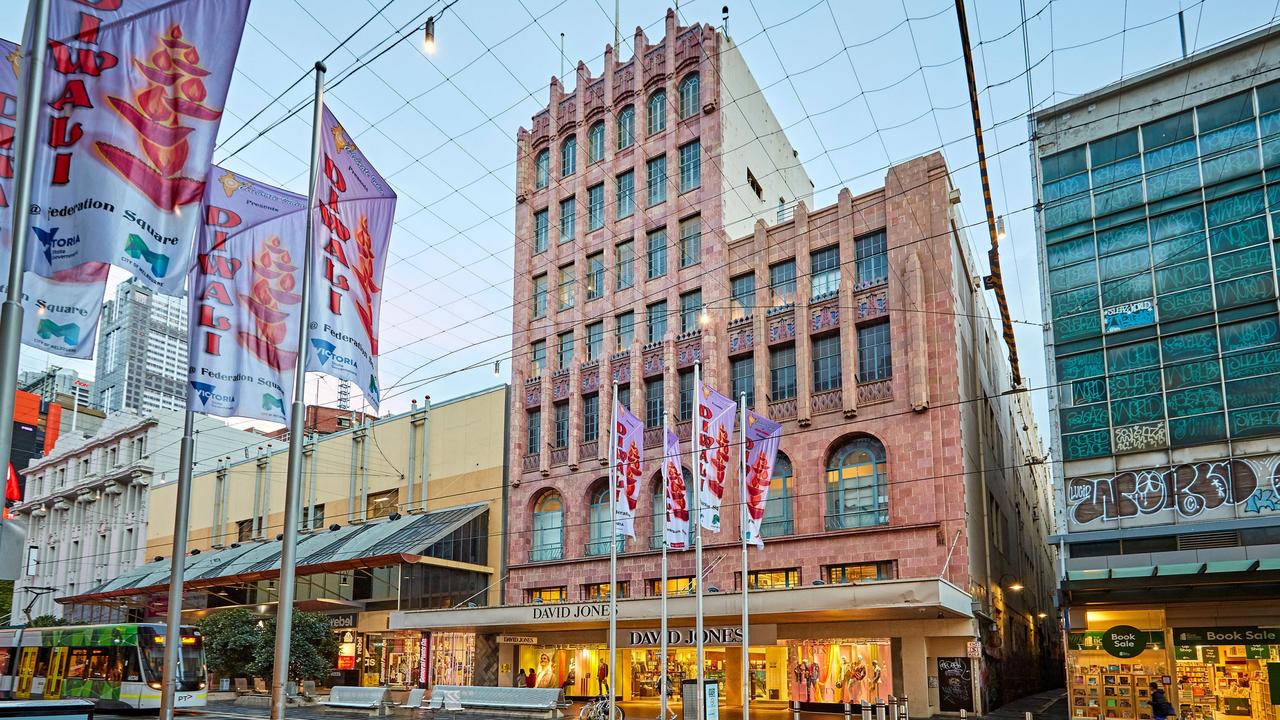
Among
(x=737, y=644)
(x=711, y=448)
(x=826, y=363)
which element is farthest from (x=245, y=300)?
(x=826, y=363)

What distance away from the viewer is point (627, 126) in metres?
48.7

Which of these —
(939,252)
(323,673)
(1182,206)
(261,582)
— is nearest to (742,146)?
(939,252)

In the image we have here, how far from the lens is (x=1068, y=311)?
33.0m

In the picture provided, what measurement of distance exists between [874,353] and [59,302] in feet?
98.6

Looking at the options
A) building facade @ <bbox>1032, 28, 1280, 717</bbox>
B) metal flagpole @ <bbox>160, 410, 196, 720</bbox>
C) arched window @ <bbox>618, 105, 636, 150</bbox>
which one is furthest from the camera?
arched window @ <bbox>618, 105, 636, 150</bbox>

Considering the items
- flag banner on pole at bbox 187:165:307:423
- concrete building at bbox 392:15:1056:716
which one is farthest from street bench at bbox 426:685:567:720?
flag banner on pole at bbox 187:165:307:423

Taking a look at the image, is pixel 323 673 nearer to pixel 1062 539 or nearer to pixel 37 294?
pixel 1062 539

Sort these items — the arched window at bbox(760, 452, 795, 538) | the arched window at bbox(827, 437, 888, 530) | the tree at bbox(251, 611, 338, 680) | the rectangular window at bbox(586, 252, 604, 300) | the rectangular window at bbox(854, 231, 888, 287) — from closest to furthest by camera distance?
the arched window at bbox(827, 437, 888, 530) → the rectangular window at bbox(854, 231, 888, 287) → the arched window at bbox(760, 452, 795, 538) → the tree at bbox(251, 611, 338, 680) → the rectangular window at bbox(586, 252, 604, 300)

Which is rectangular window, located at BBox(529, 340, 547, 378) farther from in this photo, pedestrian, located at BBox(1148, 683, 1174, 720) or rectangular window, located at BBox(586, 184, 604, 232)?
pedestrian, located at BBox(1148, 683, 1174, 720)

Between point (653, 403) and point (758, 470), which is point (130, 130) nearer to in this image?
point (758, 470)

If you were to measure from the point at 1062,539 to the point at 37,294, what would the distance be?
96.9ft

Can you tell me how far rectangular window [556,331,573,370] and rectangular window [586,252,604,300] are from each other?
7.42 feet

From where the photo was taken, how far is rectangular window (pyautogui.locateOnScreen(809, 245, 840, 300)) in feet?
127

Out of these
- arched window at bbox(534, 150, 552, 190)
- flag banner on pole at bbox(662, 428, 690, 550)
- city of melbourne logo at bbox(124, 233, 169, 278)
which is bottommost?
flag banner on pole at bbox(662, 428, 690, 550)
